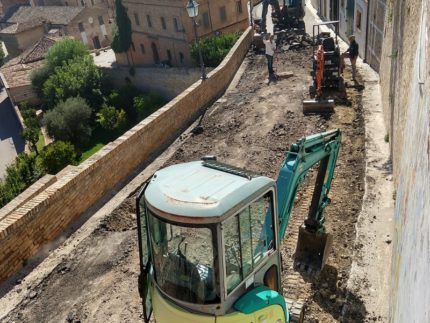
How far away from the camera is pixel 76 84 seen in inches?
1346

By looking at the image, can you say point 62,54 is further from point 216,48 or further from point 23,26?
point 23,26

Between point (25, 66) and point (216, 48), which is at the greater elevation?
point (216, 48)

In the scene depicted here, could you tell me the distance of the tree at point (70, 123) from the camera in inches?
1188

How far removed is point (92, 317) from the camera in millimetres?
6680

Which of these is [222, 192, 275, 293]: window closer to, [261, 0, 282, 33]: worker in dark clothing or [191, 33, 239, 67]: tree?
[261, 0, 282, 33]: worker in dark clothing

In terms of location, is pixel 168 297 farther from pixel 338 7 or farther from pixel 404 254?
pixel 338 7

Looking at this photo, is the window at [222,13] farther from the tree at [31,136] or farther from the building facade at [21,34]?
the building facade at [21,34]

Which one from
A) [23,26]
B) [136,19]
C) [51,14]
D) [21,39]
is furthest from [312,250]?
[51,14]

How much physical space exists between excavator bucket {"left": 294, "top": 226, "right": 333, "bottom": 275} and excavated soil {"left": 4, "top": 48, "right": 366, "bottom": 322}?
14cm

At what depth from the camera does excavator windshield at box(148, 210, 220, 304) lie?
4.10 metres

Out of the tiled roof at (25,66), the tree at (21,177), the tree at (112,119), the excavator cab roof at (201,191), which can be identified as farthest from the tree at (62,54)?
the excavator cab roof at (201,191)

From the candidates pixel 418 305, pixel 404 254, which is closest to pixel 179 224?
pixel 418 305

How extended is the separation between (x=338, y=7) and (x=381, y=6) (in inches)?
344

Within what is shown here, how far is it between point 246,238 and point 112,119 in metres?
28.4
